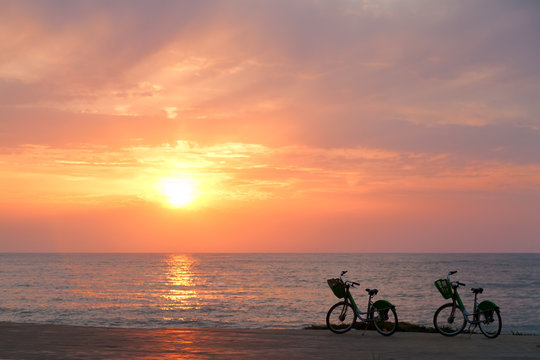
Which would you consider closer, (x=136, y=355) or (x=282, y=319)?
(x=136, y=355)

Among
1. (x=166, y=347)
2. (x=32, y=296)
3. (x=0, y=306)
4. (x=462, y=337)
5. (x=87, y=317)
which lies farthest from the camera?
(x=32, y=296)

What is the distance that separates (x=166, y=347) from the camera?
12.9 meters

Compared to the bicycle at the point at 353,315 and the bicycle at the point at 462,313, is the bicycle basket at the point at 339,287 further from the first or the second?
the bicycle at the point at 462,313

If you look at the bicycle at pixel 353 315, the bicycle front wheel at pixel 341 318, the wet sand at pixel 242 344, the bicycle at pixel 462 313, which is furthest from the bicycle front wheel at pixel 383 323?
the bicycle at pixel 462 313

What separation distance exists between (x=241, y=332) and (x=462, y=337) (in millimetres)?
6267

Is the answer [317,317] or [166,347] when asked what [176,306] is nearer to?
[317,317]

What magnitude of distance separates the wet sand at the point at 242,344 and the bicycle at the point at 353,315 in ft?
0.97

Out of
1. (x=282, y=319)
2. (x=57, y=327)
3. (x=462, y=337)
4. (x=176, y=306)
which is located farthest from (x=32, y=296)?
(x=462, y=337)

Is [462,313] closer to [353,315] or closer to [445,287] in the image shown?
[445,287]

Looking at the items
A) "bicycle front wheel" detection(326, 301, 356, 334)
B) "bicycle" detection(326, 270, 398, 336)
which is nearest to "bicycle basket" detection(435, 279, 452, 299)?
"bicycle" detection(326, 270, 398, 336)

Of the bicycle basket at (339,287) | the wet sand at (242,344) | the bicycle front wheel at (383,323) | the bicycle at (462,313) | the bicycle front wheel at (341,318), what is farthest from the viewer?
the bicycle basket at (339,287)

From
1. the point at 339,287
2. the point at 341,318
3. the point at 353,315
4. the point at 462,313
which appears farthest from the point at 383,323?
the point at 462,313

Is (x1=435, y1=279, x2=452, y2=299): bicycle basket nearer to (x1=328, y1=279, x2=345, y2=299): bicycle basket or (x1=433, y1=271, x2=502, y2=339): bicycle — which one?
(x1=433, y1=271, x2=502, y2=339): bicycle

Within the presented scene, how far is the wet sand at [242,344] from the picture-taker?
1190 cm
